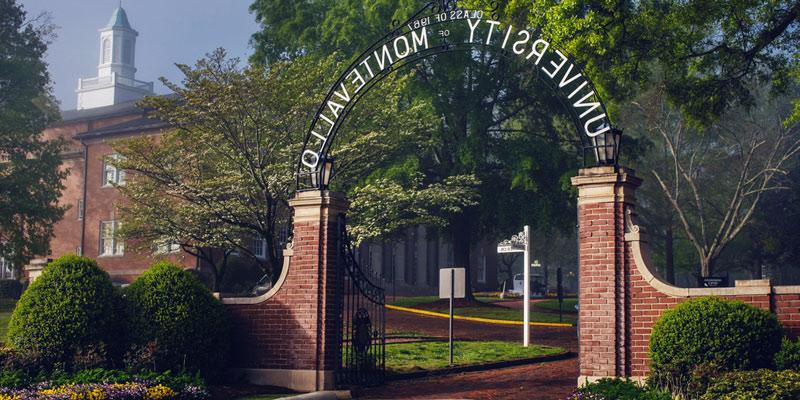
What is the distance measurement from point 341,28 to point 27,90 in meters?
13.5

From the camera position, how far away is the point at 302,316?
1609cm

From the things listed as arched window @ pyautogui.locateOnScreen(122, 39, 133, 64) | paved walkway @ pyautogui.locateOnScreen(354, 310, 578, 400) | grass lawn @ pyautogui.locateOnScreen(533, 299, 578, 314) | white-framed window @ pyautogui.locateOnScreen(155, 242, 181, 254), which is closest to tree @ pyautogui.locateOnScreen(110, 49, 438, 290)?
white-framed window @ pyautogui.locateOnScreen(155, 242, 181, 254)

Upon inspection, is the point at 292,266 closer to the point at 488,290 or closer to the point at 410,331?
the point at 410,331

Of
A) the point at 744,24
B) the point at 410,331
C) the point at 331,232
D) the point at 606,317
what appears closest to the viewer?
the point at 606,317

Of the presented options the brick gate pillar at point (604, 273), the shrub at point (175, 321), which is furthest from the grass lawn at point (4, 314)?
the brick gate pillar at point (604, 273)

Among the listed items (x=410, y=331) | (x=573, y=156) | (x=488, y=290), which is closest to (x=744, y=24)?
(x=410, y=331)

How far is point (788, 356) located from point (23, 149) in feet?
109

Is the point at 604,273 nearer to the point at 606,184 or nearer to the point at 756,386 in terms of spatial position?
the point at 606,184

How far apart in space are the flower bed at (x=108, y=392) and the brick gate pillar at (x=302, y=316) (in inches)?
102

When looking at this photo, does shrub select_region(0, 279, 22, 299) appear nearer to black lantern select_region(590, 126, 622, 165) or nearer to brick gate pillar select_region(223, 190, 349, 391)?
brick gate pillar select_region(223, 190, 349, 391)

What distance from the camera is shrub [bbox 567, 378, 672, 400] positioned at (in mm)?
11688

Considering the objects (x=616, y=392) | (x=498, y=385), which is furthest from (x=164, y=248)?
(x=616, y=392)

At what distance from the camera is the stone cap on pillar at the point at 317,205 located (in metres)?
16.2

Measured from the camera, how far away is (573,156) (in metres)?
35.7
